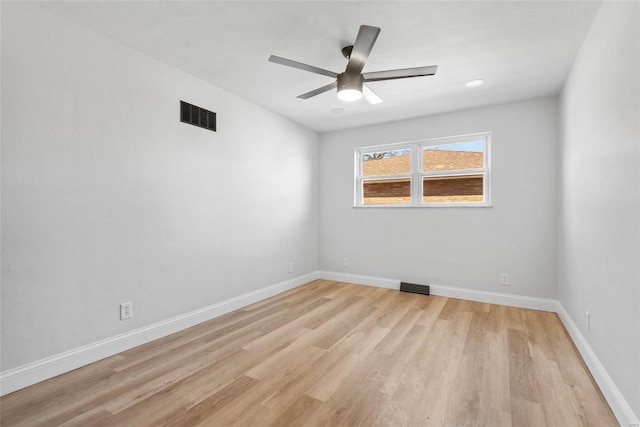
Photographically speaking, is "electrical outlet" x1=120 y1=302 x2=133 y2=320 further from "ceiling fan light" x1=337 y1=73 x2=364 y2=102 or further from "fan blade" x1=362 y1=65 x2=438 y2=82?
"fan blade" x1=362 y1=65 x2=438 y2=82

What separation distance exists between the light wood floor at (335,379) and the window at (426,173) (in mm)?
1722

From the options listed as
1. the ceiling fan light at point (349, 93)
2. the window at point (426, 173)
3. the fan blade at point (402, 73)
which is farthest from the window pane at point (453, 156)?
the ceiling fan light at point (349, 93)

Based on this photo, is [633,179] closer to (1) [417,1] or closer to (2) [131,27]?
(1) [417,1]

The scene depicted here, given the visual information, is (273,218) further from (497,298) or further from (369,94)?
(497,298)

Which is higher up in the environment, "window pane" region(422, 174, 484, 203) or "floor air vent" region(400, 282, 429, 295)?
"window pane" region(422, 174, 484, 203)

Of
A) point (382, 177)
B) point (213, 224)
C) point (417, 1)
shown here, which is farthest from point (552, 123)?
point (213, 224)

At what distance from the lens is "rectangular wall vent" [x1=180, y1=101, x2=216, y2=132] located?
293cm

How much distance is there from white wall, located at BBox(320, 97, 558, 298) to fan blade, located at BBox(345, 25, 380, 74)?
2359 millimetres

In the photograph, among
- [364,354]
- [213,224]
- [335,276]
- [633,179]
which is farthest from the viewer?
[335,276]

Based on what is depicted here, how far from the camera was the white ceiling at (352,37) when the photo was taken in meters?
1.99

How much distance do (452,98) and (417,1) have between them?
1900 mm

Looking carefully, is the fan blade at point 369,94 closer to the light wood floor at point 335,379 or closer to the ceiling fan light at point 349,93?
the ceiling fan light at point 349,93

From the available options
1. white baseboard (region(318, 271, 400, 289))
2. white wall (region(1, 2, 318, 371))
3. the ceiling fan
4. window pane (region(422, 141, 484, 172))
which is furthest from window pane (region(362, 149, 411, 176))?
the ceiling fan

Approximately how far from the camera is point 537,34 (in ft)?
7.41
